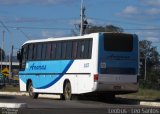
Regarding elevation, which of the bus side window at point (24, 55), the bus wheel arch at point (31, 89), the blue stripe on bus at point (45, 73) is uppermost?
the bus side window at point (24, 55)

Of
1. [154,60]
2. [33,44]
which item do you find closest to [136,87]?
[33,44]

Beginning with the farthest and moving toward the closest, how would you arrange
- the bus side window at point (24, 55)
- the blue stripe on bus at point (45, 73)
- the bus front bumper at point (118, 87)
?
the bus side window at point (24, 55) < the blue stripe on bus at point (45, 73) < the bus front bumper at point (118, 87)

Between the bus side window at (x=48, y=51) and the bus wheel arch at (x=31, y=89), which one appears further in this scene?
the bus wheel arch at (x=31, y=89)

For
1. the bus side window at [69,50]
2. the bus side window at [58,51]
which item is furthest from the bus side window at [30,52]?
the bus side window at [69,50]

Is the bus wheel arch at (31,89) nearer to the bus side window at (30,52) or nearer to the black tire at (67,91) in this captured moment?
the bus side window at (30,52)

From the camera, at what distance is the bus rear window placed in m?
28.9

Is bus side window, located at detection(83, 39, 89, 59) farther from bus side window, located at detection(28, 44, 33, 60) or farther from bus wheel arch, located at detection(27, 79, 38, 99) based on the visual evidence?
bus wheel arch, located at detection(27, 79, 38, 99)

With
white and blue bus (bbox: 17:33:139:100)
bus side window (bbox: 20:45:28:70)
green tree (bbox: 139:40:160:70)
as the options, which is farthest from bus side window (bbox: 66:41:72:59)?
green tree (bbox: 139:40:160:70)

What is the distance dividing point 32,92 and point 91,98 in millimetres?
3682

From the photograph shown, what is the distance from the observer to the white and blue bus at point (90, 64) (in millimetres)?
28688

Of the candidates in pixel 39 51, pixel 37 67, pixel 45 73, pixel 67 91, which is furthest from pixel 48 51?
pixel 67 91

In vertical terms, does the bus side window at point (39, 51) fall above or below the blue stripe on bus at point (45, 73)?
above

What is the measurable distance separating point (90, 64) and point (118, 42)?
176 centimetres

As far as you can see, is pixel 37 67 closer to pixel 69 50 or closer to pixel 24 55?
pixel 24 55
